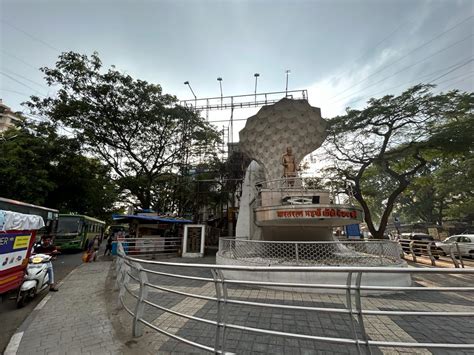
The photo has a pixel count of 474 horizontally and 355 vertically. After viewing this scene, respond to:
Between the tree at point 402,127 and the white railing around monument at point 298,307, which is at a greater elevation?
the tree at point 402,127

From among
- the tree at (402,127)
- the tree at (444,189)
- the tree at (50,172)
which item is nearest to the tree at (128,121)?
the tree at (50,172)

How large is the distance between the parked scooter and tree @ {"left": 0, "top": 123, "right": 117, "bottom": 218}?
36.6 ft

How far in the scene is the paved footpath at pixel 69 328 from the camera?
3.42 meters

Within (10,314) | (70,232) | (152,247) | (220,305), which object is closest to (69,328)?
(10,314)

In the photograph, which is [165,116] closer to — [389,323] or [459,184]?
[389,323]

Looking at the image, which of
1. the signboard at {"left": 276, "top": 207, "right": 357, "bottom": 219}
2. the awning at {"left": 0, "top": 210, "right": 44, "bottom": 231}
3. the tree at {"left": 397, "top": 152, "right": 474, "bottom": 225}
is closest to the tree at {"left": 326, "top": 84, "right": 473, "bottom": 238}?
the tree at {"left": 397, "top": 152, "right": 474, "bottom": 225}

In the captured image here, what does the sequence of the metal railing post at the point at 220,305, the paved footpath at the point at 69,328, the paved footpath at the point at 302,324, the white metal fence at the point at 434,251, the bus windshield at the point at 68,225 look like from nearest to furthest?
the metal railing post at the point at 220,305 < the paved footpath at the point at 302,324 < the paved footpath at the point at 69,328 < the white metal fence at the point at 434,251 < the bus windshield at the point at 68,225

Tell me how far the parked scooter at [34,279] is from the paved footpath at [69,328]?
36 centimetres

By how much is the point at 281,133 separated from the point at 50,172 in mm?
18574

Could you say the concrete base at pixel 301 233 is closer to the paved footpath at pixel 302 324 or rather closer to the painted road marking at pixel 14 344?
the paved footpath at pixel 302 324

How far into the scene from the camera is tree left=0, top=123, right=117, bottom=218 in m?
14.4

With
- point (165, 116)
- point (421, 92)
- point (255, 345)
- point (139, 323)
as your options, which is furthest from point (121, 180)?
point (421, 92)

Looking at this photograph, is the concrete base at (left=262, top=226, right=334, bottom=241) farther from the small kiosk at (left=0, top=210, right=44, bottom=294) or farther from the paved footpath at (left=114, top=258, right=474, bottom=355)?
Result: the small kiosk at (left=0, top=210, right=44, bottom=294)

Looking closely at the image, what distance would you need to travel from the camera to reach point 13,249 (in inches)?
207
